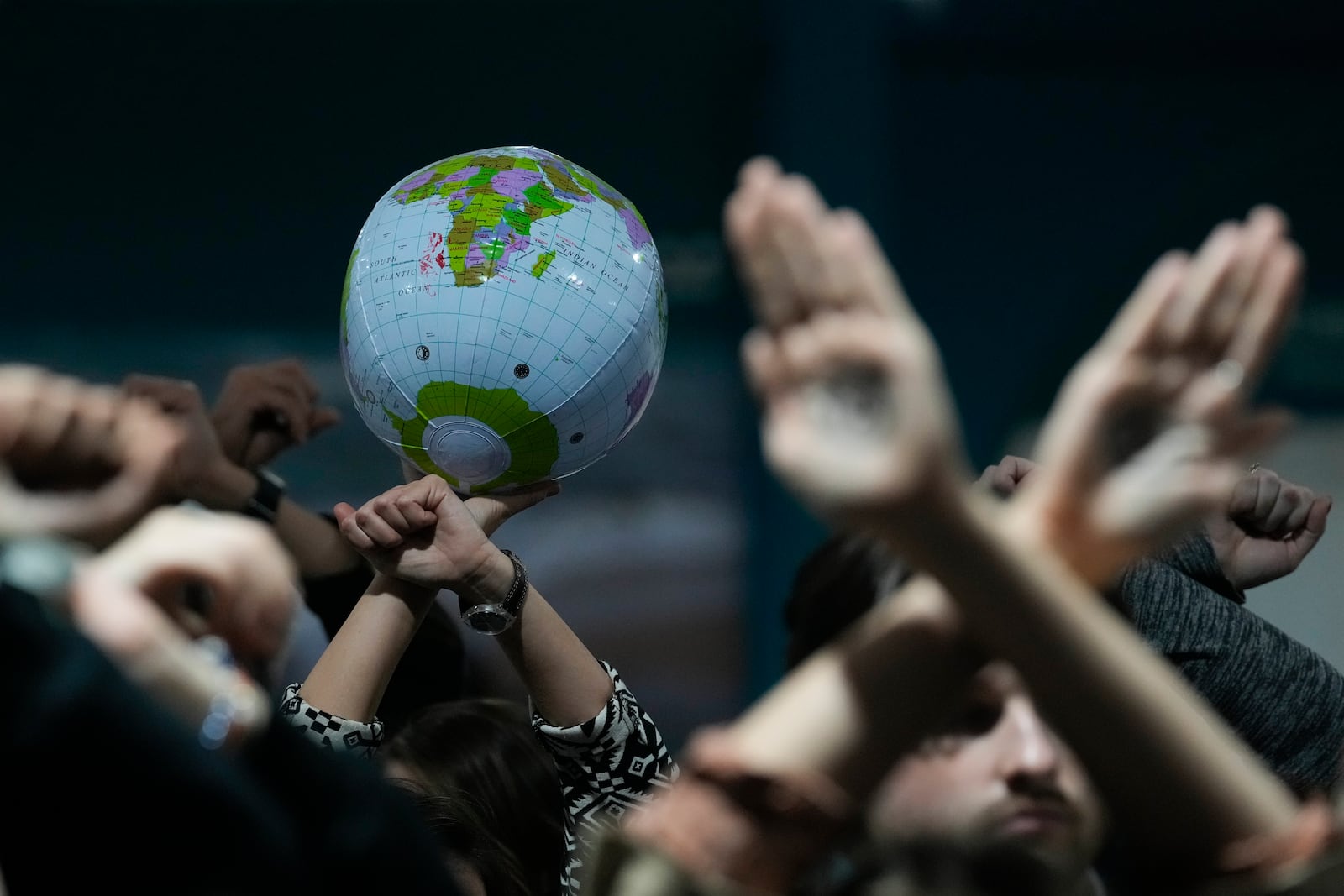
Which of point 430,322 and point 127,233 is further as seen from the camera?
point 127,233

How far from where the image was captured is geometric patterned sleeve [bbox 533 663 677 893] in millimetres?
1358

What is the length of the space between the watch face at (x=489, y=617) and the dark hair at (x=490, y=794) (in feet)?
0.57

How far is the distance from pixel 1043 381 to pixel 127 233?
85.6 inches

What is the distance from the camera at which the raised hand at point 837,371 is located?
604 mm

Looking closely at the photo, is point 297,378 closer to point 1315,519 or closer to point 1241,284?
point 1315,519

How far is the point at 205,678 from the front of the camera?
69 centimetres

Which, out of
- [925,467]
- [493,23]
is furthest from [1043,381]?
[925,467]

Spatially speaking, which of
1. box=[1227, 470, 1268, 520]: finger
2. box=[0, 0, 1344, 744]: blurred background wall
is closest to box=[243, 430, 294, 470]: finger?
box=[1227, 470, 1268, 520]: finger

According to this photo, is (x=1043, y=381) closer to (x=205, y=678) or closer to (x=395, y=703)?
(x=395, y=703)

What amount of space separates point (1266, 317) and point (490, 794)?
973mm

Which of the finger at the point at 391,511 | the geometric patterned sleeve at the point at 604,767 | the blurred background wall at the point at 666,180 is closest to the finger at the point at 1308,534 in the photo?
the geometric patterned sleeve at the point at 604,767

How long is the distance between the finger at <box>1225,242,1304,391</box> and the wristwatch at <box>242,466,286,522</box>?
4.11ft

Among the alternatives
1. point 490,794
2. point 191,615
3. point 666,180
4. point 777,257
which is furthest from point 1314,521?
point 666,180

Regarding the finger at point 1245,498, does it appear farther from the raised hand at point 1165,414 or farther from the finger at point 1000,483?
the raised hand at point 1165,414
